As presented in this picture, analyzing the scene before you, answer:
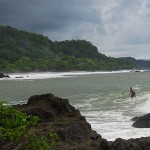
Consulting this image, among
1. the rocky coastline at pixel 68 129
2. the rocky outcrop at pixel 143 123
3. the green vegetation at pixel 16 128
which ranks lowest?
the rocky outcrop at pixel 143 123

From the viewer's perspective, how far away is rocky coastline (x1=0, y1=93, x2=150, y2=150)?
11.2m

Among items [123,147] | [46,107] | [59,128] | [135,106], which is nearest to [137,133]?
[46,107]

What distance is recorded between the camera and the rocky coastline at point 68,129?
1122cm

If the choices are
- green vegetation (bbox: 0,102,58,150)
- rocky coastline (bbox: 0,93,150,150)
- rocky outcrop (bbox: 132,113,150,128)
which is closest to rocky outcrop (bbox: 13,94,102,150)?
rocky coastline (bbox: 0,93,150,150)

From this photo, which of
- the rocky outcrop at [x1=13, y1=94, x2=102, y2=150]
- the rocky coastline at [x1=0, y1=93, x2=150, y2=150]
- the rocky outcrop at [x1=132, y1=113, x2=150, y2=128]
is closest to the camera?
the rocky coastline at [x1=0, y1=93, x2=150, y2=150]

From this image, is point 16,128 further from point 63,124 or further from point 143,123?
point 143,123

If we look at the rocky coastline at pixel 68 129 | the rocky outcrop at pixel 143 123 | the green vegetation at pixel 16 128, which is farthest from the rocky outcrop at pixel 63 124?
the rocky outcrop at pixel 143 123

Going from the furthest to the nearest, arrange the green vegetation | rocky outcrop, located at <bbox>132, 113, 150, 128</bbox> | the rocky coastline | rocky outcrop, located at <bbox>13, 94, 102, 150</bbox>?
rocky outcrop, located at <bbox>132, 113, 150, 128</bbox> < rocky outcrop, located at <bbox>13, 94, 102, 150</bbox> < the rocky coastline < the green vegetation

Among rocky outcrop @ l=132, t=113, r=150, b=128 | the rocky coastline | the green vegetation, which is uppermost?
the green vegetation

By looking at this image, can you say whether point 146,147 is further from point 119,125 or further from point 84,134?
point 119,125

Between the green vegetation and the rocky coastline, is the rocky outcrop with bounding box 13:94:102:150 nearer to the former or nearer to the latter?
the rocky coastline

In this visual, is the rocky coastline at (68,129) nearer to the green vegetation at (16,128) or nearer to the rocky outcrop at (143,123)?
the green vegetation at (16,128)

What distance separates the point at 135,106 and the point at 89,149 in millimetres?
25904

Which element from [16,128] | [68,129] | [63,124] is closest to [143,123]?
[63,124]
